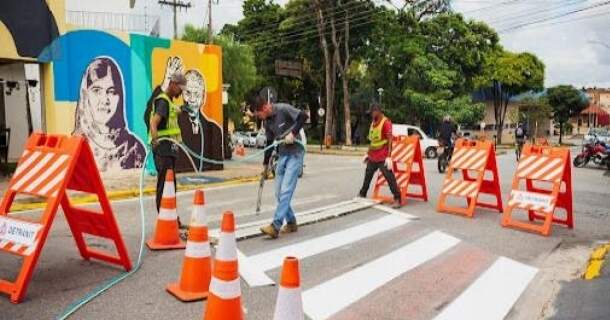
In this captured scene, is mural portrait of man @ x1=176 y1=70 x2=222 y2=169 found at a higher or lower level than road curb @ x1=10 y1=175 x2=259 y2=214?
higher

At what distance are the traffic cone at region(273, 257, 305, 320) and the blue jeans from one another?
4457mm

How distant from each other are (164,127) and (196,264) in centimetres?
308

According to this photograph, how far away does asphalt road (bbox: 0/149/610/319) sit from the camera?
531 cm

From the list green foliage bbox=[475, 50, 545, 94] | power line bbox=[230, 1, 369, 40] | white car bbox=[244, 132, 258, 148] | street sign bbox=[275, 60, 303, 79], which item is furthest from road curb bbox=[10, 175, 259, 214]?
white car bbox=[244, 132, 258, 148]

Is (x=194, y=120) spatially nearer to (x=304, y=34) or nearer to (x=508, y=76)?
(x=304, y=34)

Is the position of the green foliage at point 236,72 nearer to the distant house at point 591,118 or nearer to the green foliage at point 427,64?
the green foliage at point 427,64

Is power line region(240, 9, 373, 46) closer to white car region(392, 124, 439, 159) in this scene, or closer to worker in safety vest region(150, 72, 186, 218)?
white car region(392, 124, 439, 159)

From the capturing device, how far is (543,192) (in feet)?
31.8

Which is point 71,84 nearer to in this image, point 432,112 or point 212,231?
point 212,231

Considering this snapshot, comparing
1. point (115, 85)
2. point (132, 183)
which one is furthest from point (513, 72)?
point (132, 183)

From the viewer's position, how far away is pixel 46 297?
215 inches

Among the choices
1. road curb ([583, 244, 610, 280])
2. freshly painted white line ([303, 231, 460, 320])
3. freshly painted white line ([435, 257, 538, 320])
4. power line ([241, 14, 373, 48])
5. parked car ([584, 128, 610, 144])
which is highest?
power line ([241, 14, 373, 48])

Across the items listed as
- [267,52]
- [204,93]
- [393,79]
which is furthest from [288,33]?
[204,93]

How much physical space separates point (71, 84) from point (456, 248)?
35.4 feet
